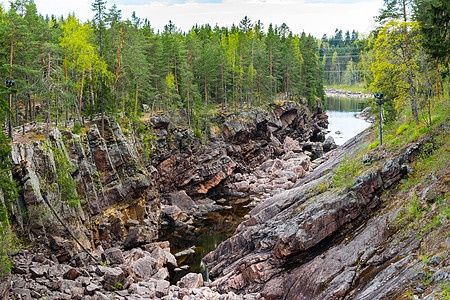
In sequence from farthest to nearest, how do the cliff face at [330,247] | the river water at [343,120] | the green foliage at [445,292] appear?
the river water at [343,120] < the cliff face at [330,247] < the green foliage at [445,292]

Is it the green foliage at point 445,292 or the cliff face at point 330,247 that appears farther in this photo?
the cliff face at point 330,247

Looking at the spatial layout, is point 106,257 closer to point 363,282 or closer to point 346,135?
point 363,282

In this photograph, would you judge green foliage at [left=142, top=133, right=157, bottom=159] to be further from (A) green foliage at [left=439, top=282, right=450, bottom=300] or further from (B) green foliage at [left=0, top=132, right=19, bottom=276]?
(A) green foliage at [left=439, top=282, right=450, bottom=300]

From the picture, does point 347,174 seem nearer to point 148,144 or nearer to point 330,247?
point 330,247

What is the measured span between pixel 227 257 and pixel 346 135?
2252 inches

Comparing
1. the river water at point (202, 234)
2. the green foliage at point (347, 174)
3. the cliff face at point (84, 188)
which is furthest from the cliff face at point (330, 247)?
the cliff face at point (84, 188)

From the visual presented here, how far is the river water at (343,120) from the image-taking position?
75.4 metres

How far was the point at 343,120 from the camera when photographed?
3733 inches

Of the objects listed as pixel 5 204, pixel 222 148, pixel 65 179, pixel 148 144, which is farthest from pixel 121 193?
pixel 222 148

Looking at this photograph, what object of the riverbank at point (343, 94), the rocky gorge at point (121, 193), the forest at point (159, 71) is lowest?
the rocky gorge at point (121, 193)

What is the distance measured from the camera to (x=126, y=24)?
3791 centimetres

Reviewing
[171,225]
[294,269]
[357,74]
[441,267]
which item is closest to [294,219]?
[294,269]

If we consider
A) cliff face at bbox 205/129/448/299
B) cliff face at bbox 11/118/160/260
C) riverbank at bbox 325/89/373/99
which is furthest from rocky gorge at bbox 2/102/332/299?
riverbank at bbox 325/89/373/99

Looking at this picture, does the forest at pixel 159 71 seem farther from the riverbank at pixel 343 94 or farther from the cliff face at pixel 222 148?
the riverbank at pixel 343 94
